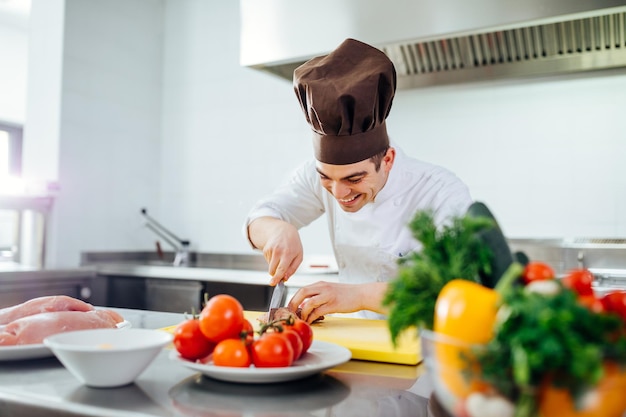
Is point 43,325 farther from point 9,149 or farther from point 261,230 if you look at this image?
point 9,149

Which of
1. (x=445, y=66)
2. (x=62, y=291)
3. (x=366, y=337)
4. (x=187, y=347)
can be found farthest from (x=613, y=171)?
(x=62, y=291)

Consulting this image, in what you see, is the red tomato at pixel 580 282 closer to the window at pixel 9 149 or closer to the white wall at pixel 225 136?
the white wall at pixel 225 136

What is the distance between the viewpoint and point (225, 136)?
3525 millimetres

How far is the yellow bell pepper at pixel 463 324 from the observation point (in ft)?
1.66

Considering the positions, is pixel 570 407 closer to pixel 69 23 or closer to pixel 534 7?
pixel 534 7

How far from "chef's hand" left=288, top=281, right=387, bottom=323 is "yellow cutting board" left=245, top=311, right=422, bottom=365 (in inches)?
1.4

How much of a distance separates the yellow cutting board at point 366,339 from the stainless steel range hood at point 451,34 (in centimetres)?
122

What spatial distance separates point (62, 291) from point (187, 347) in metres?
2.30

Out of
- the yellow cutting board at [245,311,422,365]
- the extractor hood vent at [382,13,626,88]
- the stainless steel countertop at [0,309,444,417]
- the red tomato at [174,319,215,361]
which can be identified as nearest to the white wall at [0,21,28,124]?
the extractor hood vent at [382,13,626,88]

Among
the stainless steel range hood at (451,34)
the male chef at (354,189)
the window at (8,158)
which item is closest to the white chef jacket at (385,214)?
the male chef at (354,189)

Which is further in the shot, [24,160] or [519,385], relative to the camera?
[24,160]

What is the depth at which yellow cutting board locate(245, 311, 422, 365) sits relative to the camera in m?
1.03

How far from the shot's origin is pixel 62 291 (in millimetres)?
2879

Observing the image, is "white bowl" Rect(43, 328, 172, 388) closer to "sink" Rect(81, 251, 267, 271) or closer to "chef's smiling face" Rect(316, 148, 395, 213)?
"chef's smiling face" Rect(316, 148, 395, 213)
